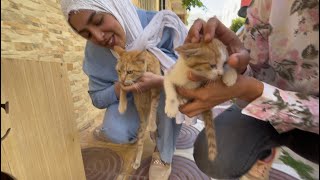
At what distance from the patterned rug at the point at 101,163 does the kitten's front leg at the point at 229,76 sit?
67cm

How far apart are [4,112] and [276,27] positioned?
0.54 metres

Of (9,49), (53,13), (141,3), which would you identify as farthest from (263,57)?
(141,3)

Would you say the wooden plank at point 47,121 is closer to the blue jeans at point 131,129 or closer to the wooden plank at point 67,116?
the wooden plank at point 67,116

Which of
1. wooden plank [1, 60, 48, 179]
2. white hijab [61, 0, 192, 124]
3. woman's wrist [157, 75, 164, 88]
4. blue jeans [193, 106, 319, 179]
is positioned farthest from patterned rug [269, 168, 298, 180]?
wooden plank [1, 60, 48, 179]

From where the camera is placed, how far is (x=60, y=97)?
637mm

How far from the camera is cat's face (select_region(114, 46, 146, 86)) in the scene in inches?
28.7

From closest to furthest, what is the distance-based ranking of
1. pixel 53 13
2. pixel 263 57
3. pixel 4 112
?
pixel 4 112 → pixel 263 57 → pixel 53 13

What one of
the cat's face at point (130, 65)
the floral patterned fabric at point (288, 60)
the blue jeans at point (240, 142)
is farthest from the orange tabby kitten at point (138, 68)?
the floral patterned fabric at point (288, 60)

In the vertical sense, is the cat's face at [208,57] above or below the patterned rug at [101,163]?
above

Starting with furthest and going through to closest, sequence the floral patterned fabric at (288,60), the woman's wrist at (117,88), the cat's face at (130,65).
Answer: the woman's wrist at (117,88), the cat's face at (130,65), the floral patterned fabric at (288,60)

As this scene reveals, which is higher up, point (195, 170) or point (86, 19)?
point (86, 19)

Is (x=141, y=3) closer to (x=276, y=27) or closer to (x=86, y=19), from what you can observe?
(x=86, y=19)

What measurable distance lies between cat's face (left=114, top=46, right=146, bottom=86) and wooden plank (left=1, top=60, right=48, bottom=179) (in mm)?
288

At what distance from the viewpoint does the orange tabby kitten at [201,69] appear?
1.46 ft
